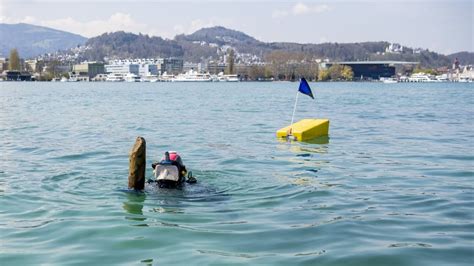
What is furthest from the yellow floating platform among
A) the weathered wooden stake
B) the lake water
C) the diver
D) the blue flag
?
the weathered wooden stake

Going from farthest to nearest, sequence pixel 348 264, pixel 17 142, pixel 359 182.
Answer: pixel 17 142
pixel 359 182
pixel 348 264

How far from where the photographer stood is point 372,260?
8.97 m

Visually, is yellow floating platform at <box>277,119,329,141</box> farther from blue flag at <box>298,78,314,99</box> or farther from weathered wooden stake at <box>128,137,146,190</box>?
weathered wooden stake at <box>128,137,146,190</box>

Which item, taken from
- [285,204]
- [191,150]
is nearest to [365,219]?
[285,204]

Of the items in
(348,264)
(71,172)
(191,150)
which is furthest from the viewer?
(191,150)

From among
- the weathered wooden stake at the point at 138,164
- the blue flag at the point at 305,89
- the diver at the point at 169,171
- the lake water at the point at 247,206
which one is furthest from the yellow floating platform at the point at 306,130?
the weathered wooden stake at the point at 138,164

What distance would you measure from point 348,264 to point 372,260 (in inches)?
15.0

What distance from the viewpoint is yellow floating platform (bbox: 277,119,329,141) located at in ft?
82.1

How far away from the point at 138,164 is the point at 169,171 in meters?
0.65

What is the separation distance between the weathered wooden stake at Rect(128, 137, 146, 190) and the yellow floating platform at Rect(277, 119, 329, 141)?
1260cm

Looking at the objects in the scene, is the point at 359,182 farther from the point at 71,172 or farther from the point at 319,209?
the point at 71,172

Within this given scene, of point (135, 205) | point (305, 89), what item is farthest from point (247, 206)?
point (305, 89)

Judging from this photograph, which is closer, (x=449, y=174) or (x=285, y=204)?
(x=285, y=204)

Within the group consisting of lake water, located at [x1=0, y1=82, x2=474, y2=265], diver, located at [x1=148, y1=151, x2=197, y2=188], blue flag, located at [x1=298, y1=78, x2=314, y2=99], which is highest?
blue flag, located at [x1=298, y1=78, x2=314, y2=99]
